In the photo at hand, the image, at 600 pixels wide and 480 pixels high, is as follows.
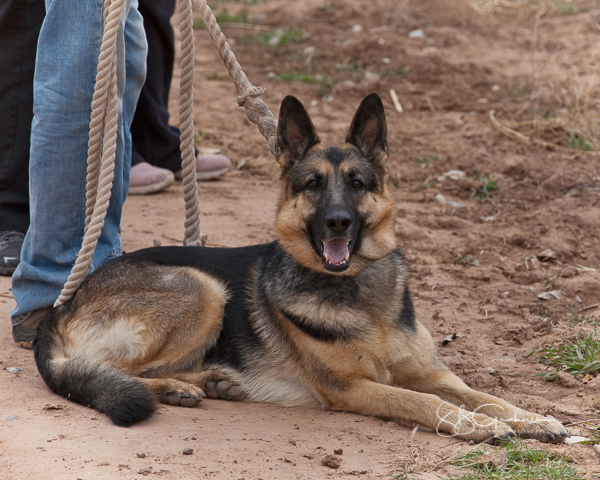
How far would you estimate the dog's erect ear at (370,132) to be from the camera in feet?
12.6

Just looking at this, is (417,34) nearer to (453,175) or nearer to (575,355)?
(453,175)

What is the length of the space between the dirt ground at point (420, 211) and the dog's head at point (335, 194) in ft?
2.97

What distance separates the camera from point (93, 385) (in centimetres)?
339

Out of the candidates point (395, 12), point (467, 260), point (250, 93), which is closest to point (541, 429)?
point (250, 93)

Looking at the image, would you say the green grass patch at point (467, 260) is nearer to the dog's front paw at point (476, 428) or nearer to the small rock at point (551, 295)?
the small rock at point (551, 295)

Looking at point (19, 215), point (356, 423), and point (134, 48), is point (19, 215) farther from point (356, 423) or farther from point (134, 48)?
point (356, 423)

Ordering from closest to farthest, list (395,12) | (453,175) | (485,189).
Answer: (485,189) < (453,175) < (395,12)

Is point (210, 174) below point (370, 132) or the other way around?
below

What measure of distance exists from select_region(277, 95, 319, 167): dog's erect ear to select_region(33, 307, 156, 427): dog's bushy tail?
1579mm

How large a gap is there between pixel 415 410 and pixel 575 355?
122 centimetres

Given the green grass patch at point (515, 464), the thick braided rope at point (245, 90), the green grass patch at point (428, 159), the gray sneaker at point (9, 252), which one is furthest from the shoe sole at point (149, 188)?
the green grass patch at point (515, 464)

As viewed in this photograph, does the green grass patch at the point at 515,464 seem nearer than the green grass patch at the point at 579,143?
Yes

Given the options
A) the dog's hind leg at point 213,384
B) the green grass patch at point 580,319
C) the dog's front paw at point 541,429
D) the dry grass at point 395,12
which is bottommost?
the dog's hind leg at point 213,384

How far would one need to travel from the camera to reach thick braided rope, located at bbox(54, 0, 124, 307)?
3455mm
